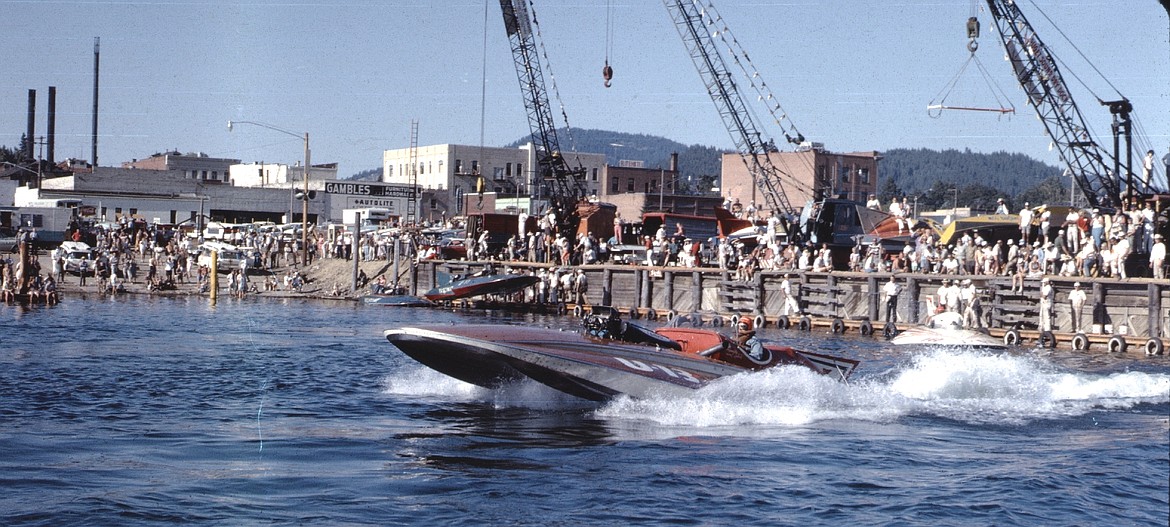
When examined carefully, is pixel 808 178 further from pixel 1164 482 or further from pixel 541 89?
pixel 1164 482

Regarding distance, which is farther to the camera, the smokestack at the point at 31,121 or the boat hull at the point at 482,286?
the smokestack at the point at 31,121

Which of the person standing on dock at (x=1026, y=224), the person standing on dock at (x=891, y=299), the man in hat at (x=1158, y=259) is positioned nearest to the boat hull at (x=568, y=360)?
the man in hat at (x=1158, y=259)

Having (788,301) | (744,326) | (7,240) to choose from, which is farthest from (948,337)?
(7,240)

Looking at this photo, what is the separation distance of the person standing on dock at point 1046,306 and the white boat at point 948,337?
1756 millimetres

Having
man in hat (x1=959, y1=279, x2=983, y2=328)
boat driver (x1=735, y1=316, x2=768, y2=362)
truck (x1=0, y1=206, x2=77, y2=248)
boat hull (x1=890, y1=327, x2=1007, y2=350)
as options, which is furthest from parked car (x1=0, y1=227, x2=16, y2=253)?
boat driver (x1=735, y1=316, x2=768, y2=362)

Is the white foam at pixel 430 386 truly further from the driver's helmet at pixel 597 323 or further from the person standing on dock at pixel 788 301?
the person standing on dock at pixel 788 301

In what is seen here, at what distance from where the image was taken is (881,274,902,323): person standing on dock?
3844cm

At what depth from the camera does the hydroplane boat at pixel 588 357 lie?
17609mm

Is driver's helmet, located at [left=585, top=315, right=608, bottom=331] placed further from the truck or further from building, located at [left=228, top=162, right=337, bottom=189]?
building, located at [left=228, top=162, right=337, bottom=189]

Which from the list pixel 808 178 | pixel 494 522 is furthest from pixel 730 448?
pixel 808 178

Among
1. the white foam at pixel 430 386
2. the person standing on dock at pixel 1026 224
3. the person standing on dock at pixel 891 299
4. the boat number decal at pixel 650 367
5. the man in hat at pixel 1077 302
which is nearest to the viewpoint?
the boat number decal at pixel 650 367

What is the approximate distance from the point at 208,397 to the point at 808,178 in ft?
259

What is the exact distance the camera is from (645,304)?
46.7m

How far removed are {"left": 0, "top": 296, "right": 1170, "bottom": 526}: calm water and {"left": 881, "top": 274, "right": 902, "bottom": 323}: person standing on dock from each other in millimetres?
14327
